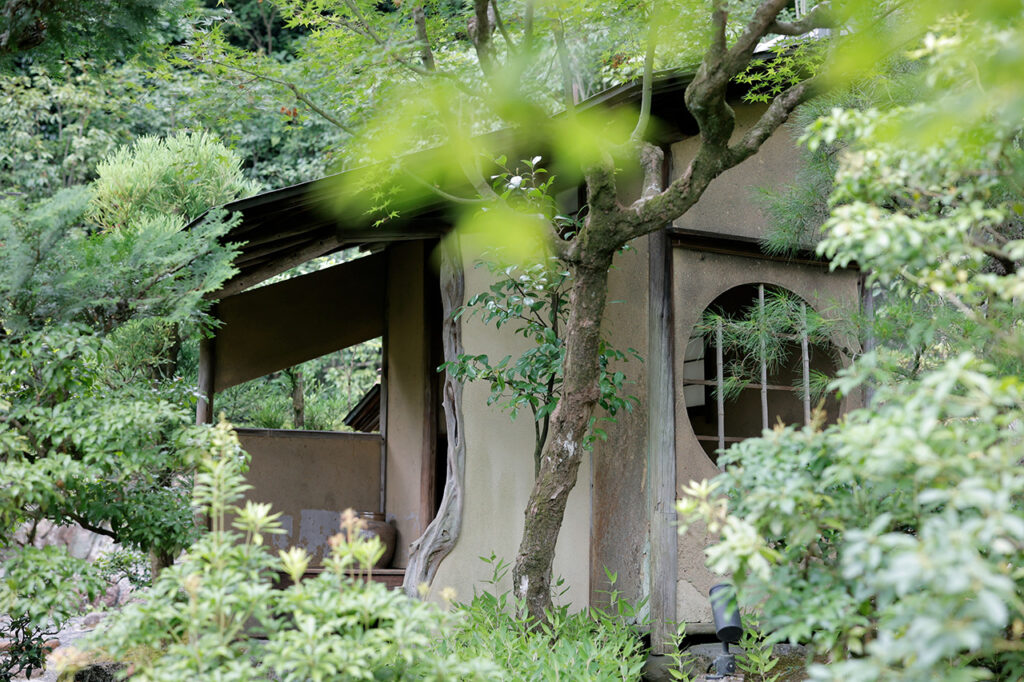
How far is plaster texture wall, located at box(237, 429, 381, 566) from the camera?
270 inches

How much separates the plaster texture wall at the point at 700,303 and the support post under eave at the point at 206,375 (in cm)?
285

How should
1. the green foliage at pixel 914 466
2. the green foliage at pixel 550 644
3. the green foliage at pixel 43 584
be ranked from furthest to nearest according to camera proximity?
the green foliage at pixel 550 644 → the green foliage at pixel 43 584 → the green foliage at pixel 914 466

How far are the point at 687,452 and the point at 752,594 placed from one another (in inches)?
109

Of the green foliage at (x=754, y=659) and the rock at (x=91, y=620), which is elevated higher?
the green foliage at (x=754, y=659)

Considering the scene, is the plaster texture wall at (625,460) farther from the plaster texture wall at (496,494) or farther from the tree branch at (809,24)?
the tree branch at (809,24)

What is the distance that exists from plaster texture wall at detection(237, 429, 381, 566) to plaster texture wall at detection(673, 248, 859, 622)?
289 cm

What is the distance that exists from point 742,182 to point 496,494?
7.49 ft

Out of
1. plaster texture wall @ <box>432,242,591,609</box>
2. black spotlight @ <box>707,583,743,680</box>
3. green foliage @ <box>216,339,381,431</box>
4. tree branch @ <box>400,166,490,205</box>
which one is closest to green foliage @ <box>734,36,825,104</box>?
tree branch @ <box>400,166,490,205</box>

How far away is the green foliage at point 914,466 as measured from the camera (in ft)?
6.06

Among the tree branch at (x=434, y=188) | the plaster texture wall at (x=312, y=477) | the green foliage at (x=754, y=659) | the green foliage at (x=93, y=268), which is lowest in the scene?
the green foliage at (x=754, y=659)

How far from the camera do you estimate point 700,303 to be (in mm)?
5234

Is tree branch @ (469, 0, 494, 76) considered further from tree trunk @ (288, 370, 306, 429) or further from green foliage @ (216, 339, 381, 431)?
tree trunk @ (288, 370, 306, 429)

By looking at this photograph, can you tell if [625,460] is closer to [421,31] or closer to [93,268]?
[421,31]

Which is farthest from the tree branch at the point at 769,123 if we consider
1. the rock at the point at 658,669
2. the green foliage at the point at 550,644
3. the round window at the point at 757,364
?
the rock at the point at 658,669
